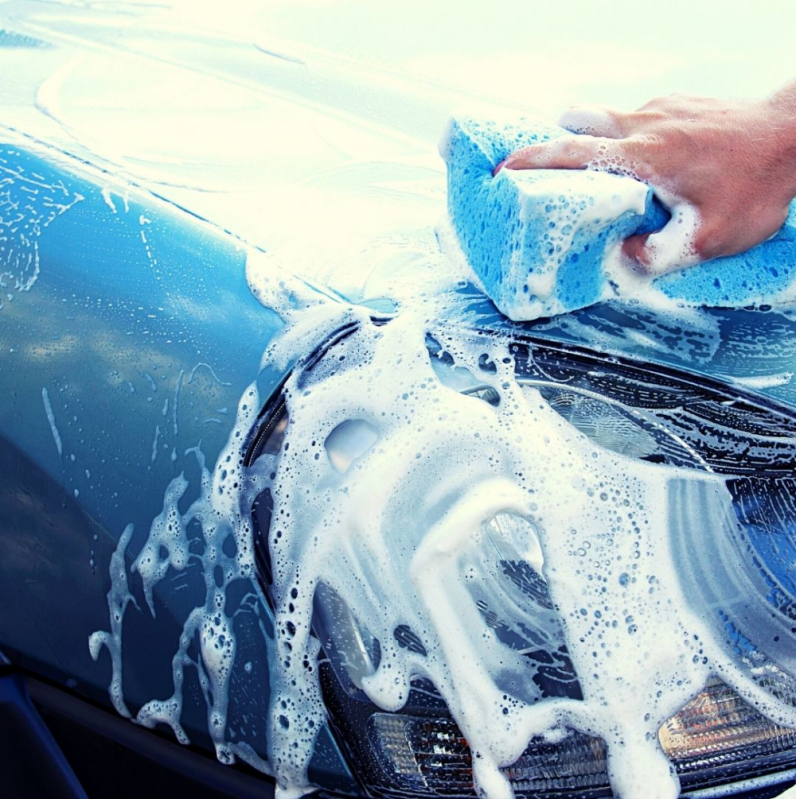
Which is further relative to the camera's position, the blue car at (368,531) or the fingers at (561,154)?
the fingers at (561,154)

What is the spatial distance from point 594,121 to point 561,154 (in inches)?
7.0

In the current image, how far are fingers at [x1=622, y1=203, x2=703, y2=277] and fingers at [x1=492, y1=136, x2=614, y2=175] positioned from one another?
0.12 m

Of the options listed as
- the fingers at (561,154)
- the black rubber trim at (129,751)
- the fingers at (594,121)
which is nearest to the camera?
the black rubber trim at (129,751)

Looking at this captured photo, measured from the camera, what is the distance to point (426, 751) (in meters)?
0.93

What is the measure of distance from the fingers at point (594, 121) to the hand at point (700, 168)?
1.1 inches

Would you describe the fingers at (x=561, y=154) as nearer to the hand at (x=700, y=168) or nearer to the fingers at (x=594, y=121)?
the hand at (x=700, y=168)

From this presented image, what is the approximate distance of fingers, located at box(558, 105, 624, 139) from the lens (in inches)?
48.9

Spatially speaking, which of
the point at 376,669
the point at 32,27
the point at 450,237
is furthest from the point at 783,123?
the point at 32,27

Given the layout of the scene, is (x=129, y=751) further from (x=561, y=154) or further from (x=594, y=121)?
(x=594, y=121)

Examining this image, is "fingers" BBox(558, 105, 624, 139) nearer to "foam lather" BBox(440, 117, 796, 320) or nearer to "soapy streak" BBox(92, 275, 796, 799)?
"foam lather" BBox(440, 117, 796, 320)

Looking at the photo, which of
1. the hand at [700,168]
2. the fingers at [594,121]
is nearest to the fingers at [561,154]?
the hand at [700,168]

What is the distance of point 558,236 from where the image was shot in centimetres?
102

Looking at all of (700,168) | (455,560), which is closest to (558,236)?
(700,168)

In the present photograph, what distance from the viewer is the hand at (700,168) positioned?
3.61 ft
